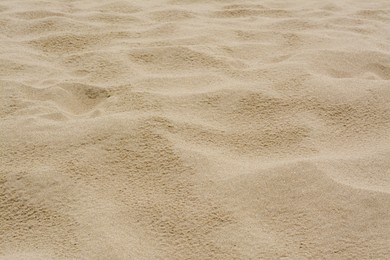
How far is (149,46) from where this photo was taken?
1.91m

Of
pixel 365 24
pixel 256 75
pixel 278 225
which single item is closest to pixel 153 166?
pixel 278 225

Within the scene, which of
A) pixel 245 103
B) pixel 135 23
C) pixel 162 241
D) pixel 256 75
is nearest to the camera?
pixel 162 241

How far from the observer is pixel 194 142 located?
1.30 m

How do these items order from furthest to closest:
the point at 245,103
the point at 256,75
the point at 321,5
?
the point at 321,5, the point at 256,75, the point at 245,103

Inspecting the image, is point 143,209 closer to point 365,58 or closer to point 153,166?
point 153,166

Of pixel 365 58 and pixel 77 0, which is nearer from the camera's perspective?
pixel 365 58

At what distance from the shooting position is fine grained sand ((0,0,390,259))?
40.5 inches

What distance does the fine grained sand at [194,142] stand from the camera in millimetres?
1029

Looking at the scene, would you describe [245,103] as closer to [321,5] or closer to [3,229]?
[3,229]

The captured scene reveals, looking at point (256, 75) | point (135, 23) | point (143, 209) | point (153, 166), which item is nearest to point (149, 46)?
point (135, 23)

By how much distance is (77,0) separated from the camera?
8.43 feet

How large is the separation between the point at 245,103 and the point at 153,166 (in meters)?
0.42

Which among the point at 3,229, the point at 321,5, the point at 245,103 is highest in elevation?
the point at 321,5

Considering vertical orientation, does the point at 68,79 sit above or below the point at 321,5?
below
